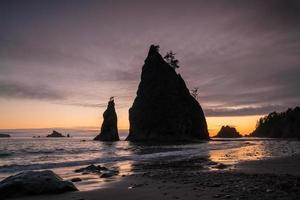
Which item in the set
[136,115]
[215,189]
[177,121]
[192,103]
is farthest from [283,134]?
[215,189]

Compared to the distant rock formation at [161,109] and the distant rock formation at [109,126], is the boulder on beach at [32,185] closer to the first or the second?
the distant rock formation at [161,109]

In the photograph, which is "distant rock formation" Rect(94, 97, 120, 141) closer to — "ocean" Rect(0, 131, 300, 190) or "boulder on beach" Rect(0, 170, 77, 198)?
"ocean" Rect(0, 131, 300, 190)

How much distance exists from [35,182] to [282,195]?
7449 mm

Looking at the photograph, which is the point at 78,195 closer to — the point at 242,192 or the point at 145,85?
the point at 242,192

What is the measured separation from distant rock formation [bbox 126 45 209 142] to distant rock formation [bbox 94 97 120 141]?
46.0 feet

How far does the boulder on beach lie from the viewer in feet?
34.7

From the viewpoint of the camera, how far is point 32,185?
10812mm

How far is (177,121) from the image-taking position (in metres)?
107

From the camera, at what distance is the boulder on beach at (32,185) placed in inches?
417

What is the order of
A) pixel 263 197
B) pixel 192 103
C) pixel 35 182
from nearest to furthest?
pixel 263 197 < pixel 35 182 < pixel 192 103

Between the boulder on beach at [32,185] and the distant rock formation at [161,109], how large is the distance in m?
88.0

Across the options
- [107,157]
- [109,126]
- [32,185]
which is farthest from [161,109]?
[32,185]

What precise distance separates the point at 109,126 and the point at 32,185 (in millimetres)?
118238

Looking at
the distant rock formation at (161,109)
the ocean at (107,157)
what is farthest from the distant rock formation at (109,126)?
the ocean at (107,157)
